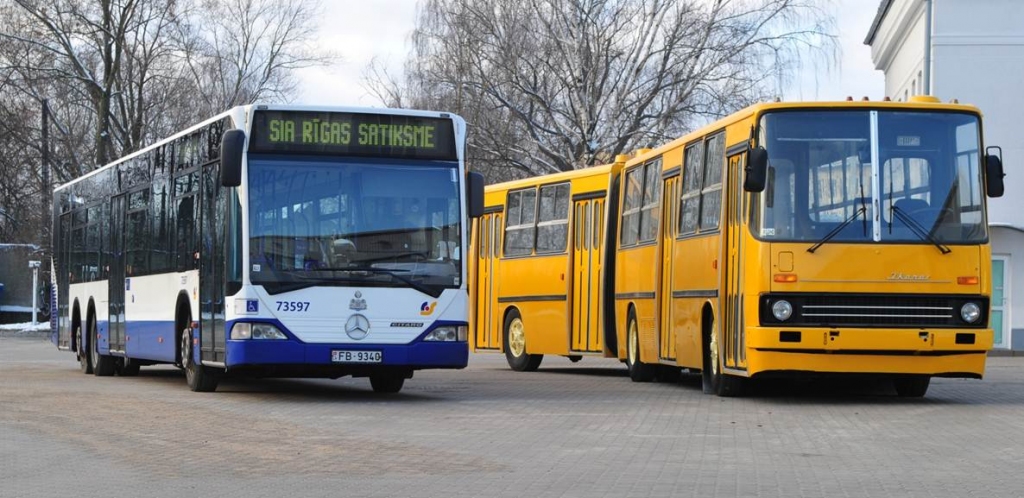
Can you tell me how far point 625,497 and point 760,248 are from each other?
8.11 m

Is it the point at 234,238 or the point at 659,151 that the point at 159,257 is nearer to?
the point at 234,238

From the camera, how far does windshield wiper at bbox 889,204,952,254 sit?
18.4 m

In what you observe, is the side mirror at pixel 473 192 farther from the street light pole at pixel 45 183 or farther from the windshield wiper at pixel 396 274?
the street light pole at pixel 45 183

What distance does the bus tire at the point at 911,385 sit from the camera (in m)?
20.0

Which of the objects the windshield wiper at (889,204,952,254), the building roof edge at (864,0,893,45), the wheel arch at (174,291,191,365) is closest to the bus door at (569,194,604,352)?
the wheel arch at (174,291,191,365)

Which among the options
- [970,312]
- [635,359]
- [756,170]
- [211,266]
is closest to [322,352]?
[211,266]

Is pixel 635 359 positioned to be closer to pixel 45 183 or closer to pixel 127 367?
pixel 127 367

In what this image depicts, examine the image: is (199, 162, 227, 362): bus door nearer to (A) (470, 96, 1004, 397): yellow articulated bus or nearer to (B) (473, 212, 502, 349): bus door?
(A) (470, 96, 1004, 397): yellow articulated bus

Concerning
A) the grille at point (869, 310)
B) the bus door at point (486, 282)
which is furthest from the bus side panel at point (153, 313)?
the bus door at point (486, 282)

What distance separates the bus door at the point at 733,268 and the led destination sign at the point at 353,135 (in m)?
3.01

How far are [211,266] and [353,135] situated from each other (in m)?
2.13

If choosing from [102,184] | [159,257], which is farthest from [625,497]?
[102,184]

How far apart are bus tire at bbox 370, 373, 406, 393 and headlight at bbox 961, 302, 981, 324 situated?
20.8 ft

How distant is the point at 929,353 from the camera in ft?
60.3
